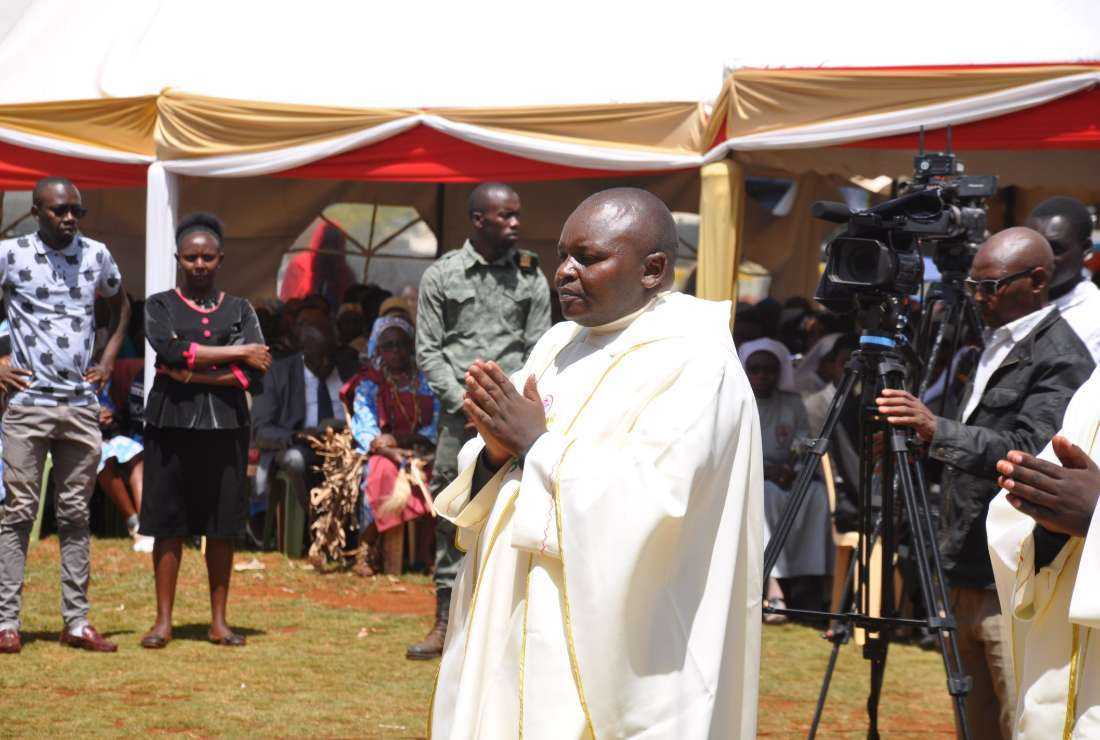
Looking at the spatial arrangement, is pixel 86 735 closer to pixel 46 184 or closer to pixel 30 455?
pixel 30 455

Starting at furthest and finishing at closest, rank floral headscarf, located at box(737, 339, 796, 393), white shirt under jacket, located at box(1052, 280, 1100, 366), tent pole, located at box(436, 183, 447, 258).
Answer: tent pole, located at box(436, 183, 447, 258) < floral headscarf, located at box(737, 339, 796, 393) < white shirt under jacket, located at box(1052, 280, 1100, 366)

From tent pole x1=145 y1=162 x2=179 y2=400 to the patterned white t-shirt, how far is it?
2721 millimetres

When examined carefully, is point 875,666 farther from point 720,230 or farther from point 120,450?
point 120,450

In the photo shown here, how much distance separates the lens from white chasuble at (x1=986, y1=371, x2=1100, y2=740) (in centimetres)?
346

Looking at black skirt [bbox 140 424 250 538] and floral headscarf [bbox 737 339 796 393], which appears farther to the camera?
floral headscarf [bbox 737 339 796 393]

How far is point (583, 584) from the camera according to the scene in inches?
140

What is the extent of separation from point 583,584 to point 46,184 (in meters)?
4.34

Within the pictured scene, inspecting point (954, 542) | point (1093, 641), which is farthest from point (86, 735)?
point (1093, 641)

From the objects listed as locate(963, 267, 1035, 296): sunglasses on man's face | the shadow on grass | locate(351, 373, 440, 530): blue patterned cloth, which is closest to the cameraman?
locate(963, 267, 1035, 296): sunglasses on man's face

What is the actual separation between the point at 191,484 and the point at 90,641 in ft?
2.81

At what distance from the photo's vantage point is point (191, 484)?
7.10 m

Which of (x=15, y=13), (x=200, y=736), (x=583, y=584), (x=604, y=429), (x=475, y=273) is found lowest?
(x=200, y=736)

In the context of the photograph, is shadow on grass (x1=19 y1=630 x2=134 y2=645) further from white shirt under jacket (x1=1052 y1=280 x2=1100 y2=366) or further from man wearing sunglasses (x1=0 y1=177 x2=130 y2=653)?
white shirt under jacket (x1=1052 y1=280 x2=1100 y2=366)

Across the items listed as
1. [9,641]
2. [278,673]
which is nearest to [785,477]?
[278,673]
